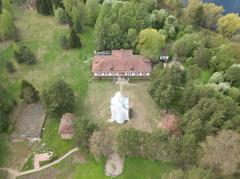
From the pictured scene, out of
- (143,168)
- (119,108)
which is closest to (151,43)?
(119,108)

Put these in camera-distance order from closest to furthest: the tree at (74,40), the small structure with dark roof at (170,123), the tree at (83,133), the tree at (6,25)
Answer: the tree at (83,133), the small structure with dark roof at (170,123), the tree at (74,40), the tree at (6,25)

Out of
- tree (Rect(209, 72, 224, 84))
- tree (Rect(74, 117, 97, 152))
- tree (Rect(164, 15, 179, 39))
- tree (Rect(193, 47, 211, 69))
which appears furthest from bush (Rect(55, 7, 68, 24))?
tree (Rect(209, 72, 224, 84))

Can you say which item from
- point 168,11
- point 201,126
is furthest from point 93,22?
point 201,126

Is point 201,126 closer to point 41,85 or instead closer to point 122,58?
point 122,58

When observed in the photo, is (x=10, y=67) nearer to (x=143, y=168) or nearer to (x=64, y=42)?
(x=64, y=42)

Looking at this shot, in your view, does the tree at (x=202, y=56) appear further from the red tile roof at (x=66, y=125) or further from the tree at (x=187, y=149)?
the red tile roof at (x=66, y=125)

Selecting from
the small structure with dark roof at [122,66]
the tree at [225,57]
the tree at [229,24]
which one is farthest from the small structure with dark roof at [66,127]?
the tree at [229,24]
